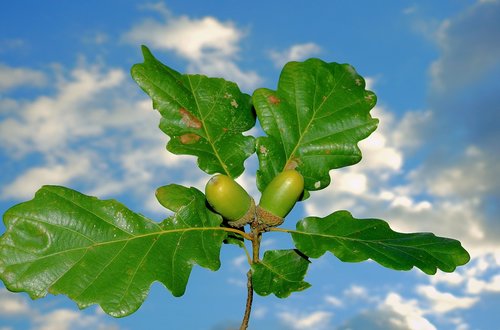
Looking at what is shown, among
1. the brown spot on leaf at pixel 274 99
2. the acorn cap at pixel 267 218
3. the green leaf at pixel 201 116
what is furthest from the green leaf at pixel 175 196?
the brown spot on leaf at pixel 274 99

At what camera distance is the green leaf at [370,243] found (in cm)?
332

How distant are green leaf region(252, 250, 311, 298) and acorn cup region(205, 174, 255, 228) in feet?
0.71

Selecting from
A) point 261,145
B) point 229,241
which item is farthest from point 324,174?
point 229,241

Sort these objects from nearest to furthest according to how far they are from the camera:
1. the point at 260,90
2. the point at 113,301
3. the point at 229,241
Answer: the point at 113,301
the point at 229,241
the point at 260,90

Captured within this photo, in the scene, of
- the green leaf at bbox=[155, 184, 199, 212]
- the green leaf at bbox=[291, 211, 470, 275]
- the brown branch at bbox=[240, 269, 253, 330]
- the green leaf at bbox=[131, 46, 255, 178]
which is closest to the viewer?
the brown branch at bbox=[240, 269, 253, 330]

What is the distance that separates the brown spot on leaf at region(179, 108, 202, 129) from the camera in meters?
3.65

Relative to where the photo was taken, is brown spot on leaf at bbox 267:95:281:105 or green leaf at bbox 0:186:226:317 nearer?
green leaf at bbox 0:186:226:317

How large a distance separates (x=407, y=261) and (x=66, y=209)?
163 centimetres

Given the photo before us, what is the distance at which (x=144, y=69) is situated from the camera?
3.69m

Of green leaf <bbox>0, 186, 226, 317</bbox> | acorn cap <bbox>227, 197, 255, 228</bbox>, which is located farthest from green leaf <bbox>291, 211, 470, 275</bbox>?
green leaf <bbox>0, 186, 226, 317</bbox>

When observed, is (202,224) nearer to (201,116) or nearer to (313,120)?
(201,116)

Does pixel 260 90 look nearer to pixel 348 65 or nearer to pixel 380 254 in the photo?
pixel 348 65

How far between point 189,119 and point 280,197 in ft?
2.28

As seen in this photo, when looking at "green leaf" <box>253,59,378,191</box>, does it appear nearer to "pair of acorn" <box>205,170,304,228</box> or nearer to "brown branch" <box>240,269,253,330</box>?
"pair of acorn" <box>205,170,304,228</box>
